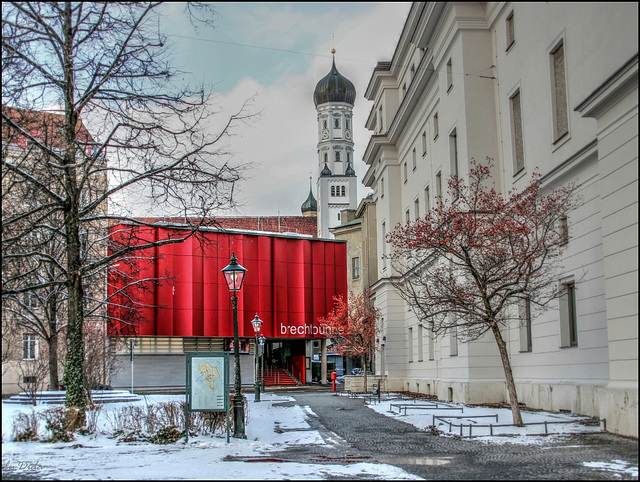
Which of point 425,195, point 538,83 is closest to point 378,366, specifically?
point 425,195

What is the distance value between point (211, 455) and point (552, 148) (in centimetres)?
1402

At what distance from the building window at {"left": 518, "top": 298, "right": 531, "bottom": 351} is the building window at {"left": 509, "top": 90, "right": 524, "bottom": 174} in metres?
4.61

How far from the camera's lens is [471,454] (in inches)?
544

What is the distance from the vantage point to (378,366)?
49.6 m

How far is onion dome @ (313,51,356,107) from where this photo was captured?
12962 cm

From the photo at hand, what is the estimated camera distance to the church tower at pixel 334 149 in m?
130

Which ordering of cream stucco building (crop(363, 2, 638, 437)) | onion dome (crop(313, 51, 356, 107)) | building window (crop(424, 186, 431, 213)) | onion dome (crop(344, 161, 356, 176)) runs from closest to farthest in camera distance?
cream stucco building (crop(363, 2, 638, 437)) → building window (crop(424, 186, 431, 213)) → onion dome (crop(313, 51, 356, 107)) → onion dome (crop(344, 161, 356, 176))

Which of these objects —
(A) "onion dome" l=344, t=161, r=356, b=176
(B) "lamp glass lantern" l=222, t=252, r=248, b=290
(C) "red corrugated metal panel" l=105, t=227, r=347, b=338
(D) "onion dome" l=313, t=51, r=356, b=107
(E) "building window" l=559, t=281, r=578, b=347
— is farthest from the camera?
(A) "onion dome" l=344, t=161, r=356, b=176

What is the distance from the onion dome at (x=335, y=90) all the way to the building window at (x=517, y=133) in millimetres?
105286

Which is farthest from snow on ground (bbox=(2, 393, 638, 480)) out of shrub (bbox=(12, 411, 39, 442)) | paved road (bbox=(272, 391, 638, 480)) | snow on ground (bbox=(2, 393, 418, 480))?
paved road (bbox=(272, 391, 638, 480))

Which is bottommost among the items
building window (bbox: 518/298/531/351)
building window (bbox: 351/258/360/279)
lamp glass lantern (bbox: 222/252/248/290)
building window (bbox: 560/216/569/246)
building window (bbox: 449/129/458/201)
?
building window (bbox: 518/298/531/351)

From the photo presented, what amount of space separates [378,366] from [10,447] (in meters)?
37.5

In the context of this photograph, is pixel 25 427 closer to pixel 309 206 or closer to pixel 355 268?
pixel 355 268

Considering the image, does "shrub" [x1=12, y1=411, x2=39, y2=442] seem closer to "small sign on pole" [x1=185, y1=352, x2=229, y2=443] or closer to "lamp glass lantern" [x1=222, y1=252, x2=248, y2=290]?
"small sign on pole" [x1=185, y1=352, x2=229, y2=443]
